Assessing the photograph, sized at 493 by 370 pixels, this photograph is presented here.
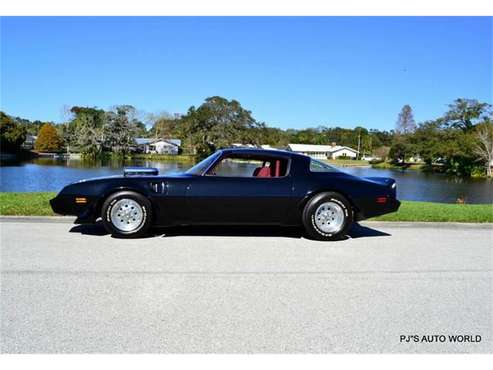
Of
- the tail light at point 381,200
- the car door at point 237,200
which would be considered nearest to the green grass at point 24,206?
the car door at point 237,200

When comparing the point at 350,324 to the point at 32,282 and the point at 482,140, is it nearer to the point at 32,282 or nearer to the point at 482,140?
the point at 32,282

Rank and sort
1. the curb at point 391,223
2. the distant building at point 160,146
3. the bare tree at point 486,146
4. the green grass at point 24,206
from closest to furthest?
the curb at point 391,223
the green grass at point 24,206
the bare tree at point 486,146
the distant building at point 160,146

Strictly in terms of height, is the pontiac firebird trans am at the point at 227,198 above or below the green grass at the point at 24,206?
above

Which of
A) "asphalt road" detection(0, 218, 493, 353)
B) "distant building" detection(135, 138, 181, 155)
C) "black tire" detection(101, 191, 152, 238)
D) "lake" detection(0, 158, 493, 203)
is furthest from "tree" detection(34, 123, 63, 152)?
"black tire" detection(101, 191, 152, 238)

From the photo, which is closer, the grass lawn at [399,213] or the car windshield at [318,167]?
the car windshield at [318,167]

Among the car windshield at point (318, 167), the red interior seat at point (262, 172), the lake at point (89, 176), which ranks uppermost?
the car windshield at point (318, 167)

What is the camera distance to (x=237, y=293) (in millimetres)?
3799

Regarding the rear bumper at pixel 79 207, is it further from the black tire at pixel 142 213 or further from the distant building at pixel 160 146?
the distant building at pixel 160 146

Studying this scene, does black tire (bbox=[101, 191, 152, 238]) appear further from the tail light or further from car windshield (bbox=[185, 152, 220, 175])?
the tail light

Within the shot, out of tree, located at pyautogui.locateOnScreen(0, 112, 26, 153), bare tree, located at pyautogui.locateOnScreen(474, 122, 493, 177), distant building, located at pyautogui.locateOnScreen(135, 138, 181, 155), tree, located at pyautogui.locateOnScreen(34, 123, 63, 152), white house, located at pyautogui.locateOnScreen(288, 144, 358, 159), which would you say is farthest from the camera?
white house, located at pyautogui.locateOnScreen(288, 144, 358, 159)

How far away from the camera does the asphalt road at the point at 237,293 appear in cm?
289

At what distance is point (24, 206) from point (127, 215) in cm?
364

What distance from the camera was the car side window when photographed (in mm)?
6223

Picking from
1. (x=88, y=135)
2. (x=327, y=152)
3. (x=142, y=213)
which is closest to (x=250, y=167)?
(x=142, y=213)
